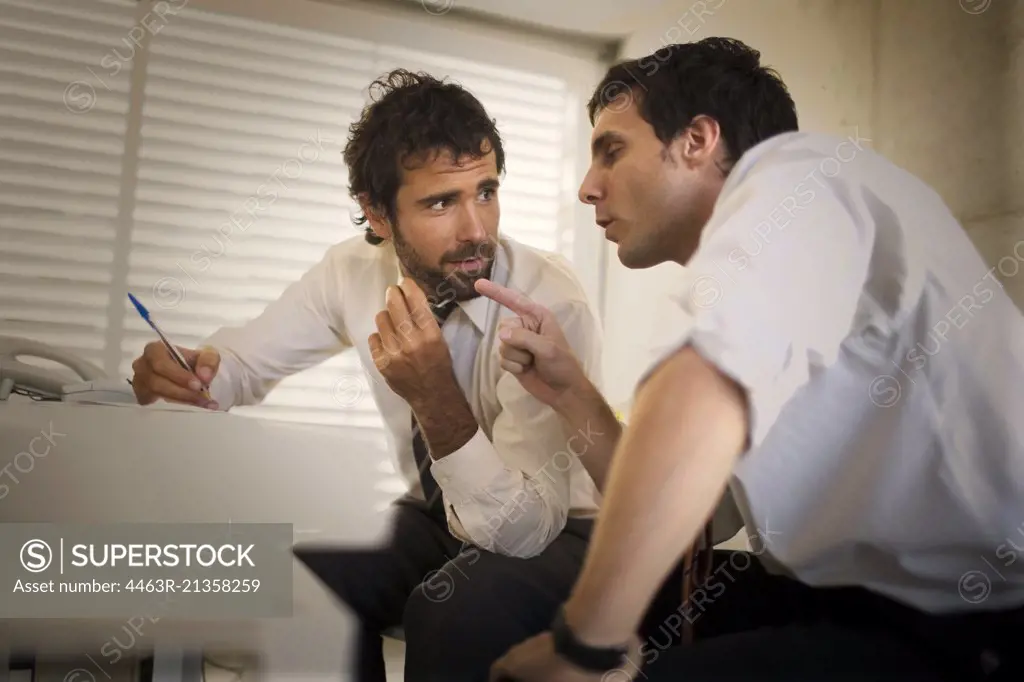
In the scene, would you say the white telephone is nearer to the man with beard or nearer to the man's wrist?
the man with beard

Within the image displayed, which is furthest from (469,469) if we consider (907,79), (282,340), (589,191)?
(907,79)

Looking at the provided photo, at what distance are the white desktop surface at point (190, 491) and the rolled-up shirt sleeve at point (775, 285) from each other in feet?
1.66

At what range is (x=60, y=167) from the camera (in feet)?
3.94

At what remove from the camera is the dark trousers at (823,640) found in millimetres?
996

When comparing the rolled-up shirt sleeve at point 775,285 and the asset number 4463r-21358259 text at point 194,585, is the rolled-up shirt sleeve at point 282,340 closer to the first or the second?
the asset number 4463r-21358259 text at point 194,585

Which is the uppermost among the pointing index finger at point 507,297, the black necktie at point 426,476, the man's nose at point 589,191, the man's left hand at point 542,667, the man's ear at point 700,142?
the man's ear at point 700,142

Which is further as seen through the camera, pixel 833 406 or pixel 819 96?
pixel 819 96

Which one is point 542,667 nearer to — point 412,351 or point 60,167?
point 412,351

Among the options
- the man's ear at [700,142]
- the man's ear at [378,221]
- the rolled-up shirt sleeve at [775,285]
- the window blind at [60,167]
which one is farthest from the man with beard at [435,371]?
the rolled-up shirt sleeve at [775,285]

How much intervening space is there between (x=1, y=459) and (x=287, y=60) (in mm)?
603

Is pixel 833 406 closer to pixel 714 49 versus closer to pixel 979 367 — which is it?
pixel 979 367

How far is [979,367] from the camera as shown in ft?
3.39

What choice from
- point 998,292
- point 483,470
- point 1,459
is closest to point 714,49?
point 998,292

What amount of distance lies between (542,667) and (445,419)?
33cm
